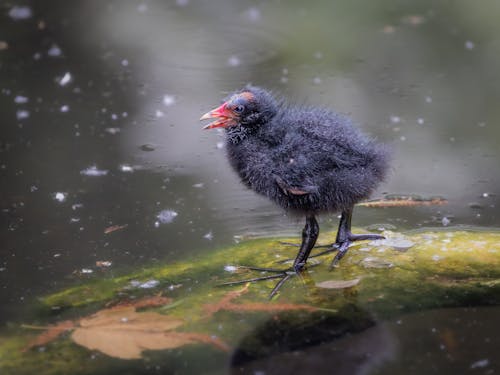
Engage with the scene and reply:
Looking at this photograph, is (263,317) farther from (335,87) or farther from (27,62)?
(27,62)

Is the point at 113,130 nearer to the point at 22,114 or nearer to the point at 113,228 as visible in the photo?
the point at 22,114

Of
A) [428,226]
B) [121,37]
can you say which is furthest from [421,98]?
[121,37]

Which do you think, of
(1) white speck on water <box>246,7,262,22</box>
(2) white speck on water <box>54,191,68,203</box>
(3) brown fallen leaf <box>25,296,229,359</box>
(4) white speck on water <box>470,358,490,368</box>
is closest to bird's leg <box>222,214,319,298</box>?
(3) brown fallen leaf <box>25,296,229,359</box>

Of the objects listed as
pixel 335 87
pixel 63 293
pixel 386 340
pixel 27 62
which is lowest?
pixel 386 340

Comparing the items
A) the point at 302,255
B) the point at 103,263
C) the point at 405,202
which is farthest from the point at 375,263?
the point at 103,263

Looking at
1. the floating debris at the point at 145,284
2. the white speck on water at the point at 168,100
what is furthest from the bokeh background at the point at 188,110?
the floating debris at the point at 145,284
